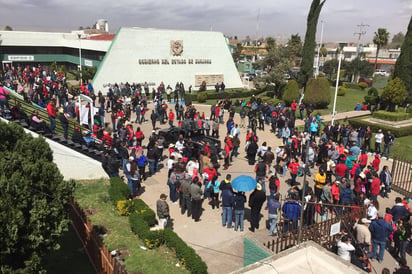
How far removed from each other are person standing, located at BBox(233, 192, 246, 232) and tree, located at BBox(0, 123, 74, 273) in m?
4.85

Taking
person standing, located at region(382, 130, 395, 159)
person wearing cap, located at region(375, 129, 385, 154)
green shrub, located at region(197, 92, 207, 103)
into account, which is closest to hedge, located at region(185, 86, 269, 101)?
green shrub, located at region(197, 92, 207, 103)

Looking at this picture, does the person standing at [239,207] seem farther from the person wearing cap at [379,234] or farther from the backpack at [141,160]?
the backpack at [141,160]

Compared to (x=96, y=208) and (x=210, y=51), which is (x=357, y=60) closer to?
(x=210, y=51)

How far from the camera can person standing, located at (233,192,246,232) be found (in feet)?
33.3

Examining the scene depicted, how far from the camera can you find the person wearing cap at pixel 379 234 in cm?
909

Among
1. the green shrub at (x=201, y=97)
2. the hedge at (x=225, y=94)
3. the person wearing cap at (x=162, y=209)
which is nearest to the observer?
the person wearing cap at (x=162, y=209)

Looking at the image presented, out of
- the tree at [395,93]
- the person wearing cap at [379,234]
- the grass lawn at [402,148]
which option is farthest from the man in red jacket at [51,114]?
the tree at [395,93]

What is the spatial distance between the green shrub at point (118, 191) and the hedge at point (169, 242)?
1.46m

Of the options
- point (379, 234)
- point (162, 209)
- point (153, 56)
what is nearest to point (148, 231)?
point (162, 209)

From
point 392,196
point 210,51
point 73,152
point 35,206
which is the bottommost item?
point 392,196

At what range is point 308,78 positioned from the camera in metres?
33.4

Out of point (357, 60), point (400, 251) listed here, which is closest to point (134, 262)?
point (400, 251)

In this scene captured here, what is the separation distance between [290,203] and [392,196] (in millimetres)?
6987

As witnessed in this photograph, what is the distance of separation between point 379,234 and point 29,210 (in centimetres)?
817
